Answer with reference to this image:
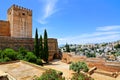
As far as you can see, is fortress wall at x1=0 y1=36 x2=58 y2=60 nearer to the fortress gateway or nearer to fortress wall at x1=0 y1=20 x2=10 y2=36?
the fortress gateway

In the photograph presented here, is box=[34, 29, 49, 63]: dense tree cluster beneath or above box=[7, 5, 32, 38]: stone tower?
beneath

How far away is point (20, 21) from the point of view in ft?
77.9

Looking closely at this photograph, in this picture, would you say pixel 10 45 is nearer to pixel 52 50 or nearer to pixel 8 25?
pixel 8 25

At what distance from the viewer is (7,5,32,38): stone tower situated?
2302 cm

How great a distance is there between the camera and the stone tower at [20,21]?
75.5ft

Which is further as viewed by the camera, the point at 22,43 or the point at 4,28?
the point at 4,28

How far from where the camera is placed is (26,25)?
24.4 metres

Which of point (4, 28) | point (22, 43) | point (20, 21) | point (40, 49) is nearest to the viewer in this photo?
point (40, 49)

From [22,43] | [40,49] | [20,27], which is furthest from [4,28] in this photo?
[40,49]

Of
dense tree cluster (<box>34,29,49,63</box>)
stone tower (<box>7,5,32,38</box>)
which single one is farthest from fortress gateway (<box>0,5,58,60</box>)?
dense tree cluster (<box>34,29,49,63</box>)

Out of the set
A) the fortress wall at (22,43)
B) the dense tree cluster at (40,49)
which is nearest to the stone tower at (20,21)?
the fortress wall at (22,43)

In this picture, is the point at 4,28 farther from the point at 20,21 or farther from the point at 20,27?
the point at 20,21

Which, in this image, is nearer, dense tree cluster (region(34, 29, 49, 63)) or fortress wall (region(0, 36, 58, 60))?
fortress wall (region(0, 36, 58, 60))

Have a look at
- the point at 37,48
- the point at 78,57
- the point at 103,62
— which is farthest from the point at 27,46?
the point at 103,62
